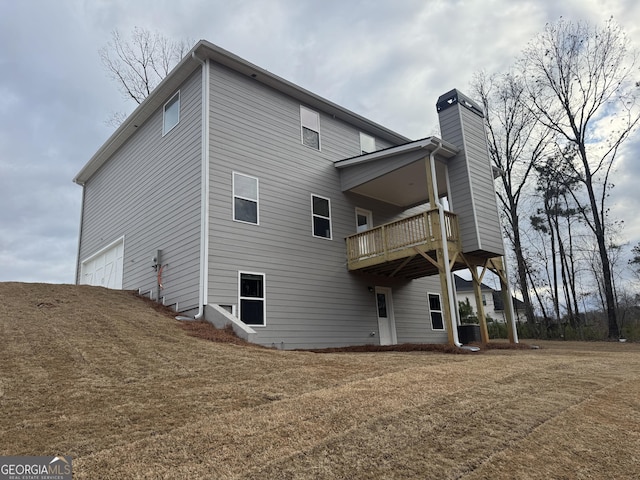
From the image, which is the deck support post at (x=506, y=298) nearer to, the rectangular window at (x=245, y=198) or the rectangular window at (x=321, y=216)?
the rectangular window at (x=321, y=216)

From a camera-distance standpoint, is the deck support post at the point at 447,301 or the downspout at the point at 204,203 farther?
the deck support post at the point at 447,301

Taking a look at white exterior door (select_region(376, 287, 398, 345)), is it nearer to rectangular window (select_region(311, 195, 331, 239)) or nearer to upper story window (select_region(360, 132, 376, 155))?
rectangular window (select_region(311, 195, 331, 239))

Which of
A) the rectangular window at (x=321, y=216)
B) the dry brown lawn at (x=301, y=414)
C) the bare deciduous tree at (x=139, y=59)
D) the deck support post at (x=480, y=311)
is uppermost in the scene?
the bare deciduous tree at (x=139, y=59)

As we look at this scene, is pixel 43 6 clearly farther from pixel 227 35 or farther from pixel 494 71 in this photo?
pixel 494 71

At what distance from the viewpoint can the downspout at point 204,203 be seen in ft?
30.7

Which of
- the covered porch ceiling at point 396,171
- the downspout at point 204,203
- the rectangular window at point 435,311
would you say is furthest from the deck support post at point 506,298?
the downspout at point 204,203

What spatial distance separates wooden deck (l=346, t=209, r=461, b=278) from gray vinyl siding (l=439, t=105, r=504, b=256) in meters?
0.41

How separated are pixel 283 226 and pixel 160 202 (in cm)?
370

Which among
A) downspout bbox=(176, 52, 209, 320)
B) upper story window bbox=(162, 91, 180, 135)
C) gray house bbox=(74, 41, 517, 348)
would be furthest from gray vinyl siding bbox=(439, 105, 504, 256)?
upper story window bbox=(162, 91, 180, 135)

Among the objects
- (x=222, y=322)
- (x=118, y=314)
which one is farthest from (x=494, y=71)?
(x=118, y=314)

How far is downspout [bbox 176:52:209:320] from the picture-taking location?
9344 mm

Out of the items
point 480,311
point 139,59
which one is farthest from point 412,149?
point 139,59

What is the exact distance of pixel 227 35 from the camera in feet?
51.9

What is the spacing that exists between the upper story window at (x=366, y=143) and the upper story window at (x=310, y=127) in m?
2.03
